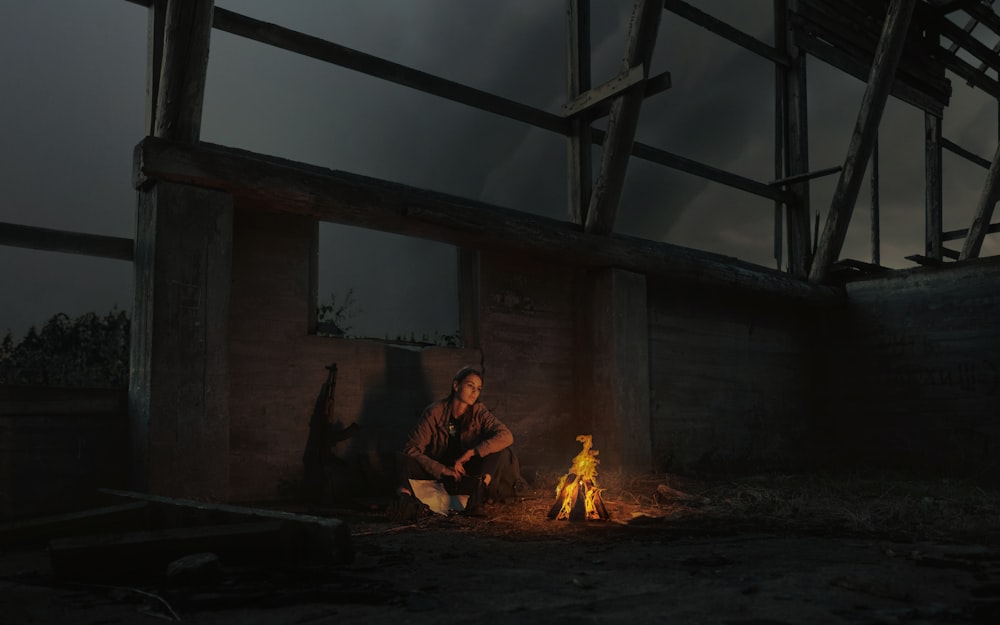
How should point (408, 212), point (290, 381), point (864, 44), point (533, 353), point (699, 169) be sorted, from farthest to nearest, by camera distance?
point (864, 44) < point (699, 169) < point (533, 353) < point (408, 212) < point (290, 381)

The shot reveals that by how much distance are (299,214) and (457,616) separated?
4060mm

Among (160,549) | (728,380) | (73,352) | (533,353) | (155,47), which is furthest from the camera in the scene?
(728,380)

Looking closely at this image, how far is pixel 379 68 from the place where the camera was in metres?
6.61

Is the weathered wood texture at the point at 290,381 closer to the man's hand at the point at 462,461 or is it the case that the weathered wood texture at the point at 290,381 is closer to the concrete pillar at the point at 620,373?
the man's hand at the point at 462,461

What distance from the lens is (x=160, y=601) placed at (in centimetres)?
293

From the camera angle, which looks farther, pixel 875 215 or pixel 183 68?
pixel 875 215

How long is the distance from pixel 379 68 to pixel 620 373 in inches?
143

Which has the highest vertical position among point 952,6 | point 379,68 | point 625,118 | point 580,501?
point 952,6

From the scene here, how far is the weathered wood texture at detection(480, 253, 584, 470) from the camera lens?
7.32 meters

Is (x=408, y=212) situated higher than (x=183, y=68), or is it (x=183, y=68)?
(x=183, y=68)

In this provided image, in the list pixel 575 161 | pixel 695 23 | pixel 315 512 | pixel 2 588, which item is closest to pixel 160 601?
pixel 2 588

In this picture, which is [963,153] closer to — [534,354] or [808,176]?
[808,176]

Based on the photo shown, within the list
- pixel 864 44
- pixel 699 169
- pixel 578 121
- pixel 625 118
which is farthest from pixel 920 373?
pixel 578 121

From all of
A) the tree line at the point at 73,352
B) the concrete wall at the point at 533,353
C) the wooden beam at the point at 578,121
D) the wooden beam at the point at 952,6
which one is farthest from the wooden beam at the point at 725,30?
the tree line at the point at 73,352
